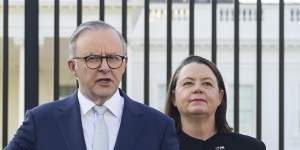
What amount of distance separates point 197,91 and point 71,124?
59cm

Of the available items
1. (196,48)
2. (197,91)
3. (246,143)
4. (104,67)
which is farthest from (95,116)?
(196,48)

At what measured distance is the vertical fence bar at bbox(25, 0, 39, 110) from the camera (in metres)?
2.96

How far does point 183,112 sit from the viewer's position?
225 centimetres

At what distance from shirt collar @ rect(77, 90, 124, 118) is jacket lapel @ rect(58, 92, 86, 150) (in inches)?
0.8

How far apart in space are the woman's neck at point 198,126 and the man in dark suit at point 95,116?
1.55ft

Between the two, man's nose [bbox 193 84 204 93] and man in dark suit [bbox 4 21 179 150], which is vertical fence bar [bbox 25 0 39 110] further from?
man in dark suit [bbox 4 21 179 150]

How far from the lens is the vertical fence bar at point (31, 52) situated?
9.73 feet

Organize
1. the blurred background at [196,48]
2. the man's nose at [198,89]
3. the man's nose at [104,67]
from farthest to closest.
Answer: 1. the blurred background at [196,48]
2. the man's nose at [198,89]
3. the man's nose at [104,67]

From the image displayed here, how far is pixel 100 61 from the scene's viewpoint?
1.71m

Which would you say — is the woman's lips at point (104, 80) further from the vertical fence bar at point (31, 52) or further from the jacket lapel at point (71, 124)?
the vertical fence bar at point (31, 52)

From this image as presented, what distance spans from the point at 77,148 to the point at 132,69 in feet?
40.9

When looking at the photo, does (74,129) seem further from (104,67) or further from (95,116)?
(104,67)

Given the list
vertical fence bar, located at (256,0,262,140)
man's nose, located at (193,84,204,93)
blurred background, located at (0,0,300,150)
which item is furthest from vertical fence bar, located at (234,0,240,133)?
blurred background, located at (0,0,300,150)

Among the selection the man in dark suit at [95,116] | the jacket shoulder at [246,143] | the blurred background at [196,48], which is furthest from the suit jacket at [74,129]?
the blurred background at [196,48]
